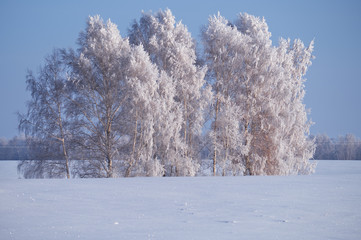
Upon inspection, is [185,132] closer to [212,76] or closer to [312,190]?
[212,76]

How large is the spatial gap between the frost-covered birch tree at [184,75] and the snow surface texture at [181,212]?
10.4 meters

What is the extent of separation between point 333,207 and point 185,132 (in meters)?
13.1

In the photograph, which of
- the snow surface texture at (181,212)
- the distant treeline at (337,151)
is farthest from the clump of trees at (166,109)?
the distant treeline at (337,151)

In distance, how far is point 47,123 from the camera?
62.7 feet

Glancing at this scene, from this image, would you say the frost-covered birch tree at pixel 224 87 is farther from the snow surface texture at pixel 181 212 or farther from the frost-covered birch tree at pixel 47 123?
the snow surface texture at pixel 181 212

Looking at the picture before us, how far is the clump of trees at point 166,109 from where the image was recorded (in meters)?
18.0

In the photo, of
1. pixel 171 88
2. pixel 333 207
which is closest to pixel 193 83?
pixel 171 88

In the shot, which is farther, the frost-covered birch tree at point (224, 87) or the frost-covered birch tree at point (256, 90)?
the frost-covered birch tree at point (256, 90)

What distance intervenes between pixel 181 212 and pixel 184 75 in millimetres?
13592

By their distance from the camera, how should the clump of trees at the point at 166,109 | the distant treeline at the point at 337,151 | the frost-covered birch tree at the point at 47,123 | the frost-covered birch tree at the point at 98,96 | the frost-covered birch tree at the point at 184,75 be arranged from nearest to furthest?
the clump of trees at the point at 166,109
the frost-covered birch tree at the point at 98,96
the frost-covered birch tree at the point at 184,75
the frost-covered birch tree at the point at 47,123
the distant treeline at the point at 337,151

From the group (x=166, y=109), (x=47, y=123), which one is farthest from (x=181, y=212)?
(x=47, y=123)

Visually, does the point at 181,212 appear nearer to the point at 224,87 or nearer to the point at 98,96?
the point at 98,96

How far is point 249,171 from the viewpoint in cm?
2011

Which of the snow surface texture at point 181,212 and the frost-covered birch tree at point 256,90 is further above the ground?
the frost-covered birch tree at point 256,90
